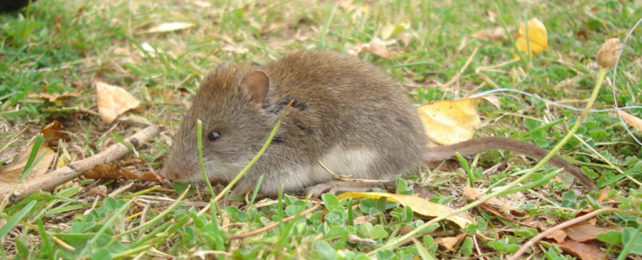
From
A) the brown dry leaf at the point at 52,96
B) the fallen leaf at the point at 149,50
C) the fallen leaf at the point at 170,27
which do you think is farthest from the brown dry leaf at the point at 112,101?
the fallen leaf at the point at 170,27

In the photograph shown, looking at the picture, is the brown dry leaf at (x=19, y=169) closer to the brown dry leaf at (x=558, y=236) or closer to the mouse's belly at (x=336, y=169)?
the mouse's belly at (x=336, y=169)

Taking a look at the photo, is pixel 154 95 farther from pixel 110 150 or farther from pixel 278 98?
pixel 278 98

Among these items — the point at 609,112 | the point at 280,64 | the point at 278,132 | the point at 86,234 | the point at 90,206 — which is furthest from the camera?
the point at 609,112

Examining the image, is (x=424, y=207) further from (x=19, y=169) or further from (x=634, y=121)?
(x=19, y=169)

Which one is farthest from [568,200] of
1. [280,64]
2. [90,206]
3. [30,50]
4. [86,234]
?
[30,50]

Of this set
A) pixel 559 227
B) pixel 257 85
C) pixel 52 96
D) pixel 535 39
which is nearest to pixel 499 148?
pixel 559 227

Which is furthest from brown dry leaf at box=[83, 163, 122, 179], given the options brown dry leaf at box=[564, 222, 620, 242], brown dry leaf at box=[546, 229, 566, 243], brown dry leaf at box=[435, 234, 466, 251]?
brown dry leaf at box=[564, 222, 620, 242]
